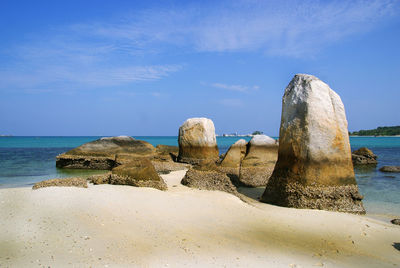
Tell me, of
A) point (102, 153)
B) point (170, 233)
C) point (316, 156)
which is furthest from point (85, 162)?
point (170, 233)

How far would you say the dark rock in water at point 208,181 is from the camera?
9.34m

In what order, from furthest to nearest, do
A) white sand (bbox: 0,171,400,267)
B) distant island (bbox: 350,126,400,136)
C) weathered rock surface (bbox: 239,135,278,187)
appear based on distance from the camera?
distant island (bbox: 350,126,400,136) → weathered rock surface (bbox: 239,135,278,187) → white sand (bbox: 0,171,400,267)

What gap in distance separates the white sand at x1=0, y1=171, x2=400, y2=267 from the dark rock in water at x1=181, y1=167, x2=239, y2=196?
1.56 metres

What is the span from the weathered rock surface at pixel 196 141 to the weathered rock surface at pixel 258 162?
4.41 meters

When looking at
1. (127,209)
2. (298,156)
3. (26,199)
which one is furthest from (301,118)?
(26,199)

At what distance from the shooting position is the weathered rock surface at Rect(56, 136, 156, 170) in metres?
18.6

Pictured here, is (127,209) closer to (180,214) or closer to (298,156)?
(180,214)

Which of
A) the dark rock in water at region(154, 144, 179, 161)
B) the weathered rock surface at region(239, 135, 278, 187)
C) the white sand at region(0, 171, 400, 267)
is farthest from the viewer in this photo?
the dark rock in water at region(154, 144, 179, 161)

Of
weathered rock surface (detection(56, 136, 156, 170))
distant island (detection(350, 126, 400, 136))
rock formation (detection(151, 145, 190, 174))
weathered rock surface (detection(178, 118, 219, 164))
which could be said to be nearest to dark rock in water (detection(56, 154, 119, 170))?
weathered rock surface (detection(56, 136, 156, 170))

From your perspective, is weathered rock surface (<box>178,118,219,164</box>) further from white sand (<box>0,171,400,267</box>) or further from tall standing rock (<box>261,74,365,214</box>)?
white sand (<box>0,171,400,267</box>)

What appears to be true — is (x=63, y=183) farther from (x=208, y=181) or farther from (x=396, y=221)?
(x=396, y=221)

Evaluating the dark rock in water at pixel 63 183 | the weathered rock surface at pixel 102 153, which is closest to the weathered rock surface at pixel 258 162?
the dark rock in water at pixel 63 183

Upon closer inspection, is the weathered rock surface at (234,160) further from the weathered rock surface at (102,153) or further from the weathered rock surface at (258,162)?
the weathered rock surface at (102,153)

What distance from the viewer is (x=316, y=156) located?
8.02 m
